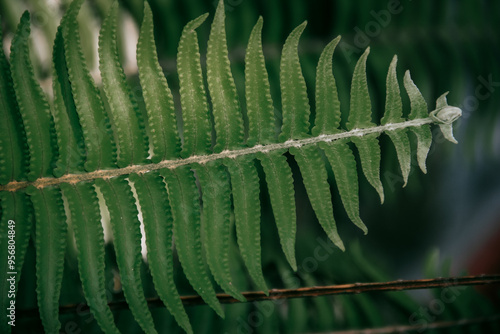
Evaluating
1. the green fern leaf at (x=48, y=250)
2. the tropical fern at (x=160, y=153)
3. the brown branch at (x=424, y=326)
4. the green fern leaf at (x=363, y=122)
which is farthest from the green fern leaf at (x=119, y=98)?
the brown branch at (x=424, y=326)

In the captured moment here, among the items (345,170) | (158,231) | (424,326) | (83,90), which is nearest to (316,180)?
(345,170)

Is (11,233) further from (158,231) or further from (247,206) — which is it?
(247,206)

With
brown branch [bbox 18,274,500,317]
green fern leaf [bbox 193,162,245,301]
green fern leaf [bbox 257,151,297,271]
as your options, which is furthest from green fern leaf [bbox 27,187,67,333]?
green fern leaf [bbox 257,151,297,271]

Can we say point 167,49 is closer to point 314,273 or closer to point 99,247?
point 99,247

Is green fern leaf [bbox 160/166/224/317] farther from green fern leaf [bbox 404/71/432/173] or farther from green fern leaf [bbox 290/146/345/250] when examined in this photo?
green fern leaf [bbox 404/71/432/173]

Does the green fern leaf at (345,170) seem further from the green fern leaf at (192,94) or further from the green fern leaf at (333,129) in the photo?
the green fern leaf at (192,94)

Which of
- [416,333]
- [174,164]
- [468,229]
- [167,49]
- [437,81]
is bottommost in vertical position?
[416,333]

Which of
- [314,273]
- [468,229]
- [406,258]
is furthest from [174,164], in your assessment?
[468,229]

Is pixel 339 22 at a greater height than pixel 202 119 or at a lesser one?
Result: greater
